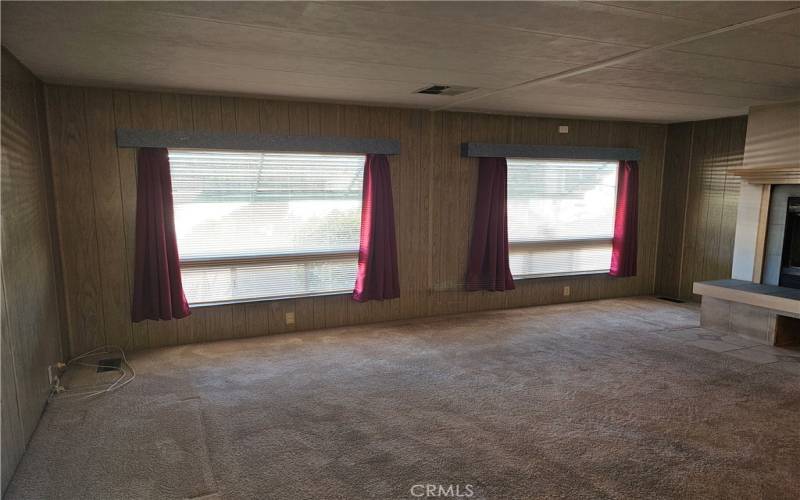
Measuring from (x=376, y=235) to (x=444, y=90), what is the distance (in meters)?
1.56

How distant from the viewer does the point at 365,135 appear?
487cm

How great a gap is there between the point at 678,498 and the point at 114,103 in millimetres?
4613

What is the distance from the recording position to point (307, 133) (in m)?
4.61

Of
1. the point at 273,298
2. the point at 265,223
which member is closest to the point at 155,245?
the point at 265,223

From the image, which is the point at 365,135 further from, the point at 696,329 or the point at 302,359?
the point at 696,329

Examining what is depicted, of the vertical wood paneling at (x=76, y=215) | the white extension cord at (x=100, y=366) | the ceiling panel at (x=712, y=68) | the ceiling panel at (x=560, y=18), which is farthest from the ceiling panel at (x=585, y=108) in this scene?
the white extension cord at (x=100, y=366)

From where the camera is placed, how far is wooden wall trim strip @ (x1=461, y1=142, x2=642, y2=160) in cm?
527

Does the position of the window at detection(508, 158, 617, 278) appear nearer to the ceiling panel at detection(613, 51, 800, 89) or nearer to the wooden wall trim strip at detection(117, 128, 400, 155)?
the wooden wall trim strip at detection(117, 128, 400, 155)

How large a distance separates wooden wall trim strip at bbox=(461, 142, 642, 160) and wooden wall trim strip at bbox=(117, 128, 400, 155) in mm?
903

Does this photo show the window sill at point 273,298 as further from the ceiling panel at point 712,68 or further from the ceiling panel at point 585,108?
the ceiling panel at point 712,68

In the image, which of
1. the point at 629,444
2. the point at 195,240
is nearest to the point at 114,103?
the point at 195,240

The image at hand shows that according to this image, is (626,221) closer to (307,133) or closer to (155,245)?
(307,133)

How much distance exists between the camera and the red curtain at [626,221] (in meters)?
6.14

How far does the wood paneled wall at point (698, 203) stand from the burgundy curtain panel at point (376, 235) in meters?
3.82
